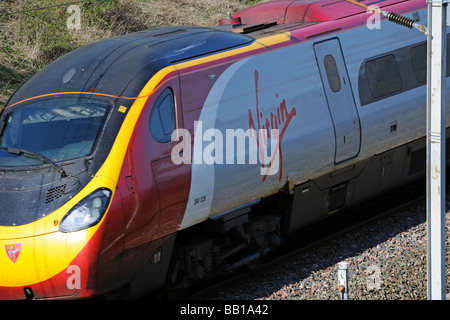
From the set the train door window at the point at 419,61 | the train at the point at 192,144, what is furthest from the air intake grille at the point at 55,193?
the train door window at the point at 419,61

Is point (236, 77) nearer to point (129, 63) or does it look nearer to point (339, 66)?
point (129, 63)

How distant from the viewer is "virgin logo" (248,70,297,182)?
8766mm

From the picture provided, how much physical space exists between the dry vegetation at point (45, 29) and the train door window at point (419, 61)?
347 inches

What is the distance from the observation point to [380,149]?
416 inches

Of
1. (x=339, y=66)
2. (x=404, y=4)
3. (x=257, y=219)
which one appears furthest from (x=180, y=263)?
(x=404, y=4)

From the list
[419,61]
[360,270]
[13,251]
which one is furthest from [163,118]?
[419,61]

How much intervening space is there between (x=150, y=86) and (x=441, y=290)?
374 centimetres

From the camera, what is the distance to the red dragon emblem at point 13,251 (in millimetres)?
7207

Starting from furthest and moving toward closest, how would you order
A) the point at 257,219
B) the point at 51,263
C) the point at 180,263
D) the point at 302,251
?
1. the point at 302,251
2. the point at 257,219
3. the point at 180,263
4. the point at 51,263

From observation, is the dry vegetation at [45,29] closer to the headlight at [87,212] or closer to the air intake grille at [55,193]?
the air intake grille at [55,193]

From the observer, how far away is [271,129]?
888 centimetres

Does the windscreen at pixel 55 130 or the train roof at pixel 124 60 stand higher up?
the train roof at pixel 124 60

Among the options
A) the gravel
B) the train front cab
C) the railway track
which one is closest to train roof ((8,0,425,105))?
the train front cab

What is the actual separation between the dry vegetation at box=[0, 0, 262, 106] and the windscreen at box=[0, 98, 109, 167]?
762 centimetres
